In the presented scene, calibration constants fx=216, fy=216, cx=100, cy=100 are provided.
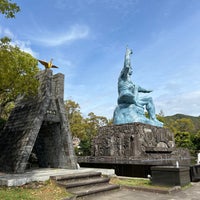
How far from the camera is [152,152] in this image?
44.8ft

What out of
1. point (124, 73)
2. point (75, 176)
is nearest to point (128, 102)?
point (124, 73)

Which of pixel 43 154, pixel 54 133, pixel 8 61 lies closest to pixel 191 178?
pixel 54 133

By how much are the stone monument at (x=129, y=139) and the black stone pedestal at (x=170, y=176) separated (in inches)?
105

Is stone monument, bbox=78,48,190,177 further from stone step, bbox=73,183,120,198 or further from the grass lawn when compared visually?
the grass lawn

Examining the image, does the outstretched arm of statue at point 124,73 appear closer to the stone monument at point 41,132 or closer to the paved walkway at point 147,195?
the stone monument at point 41,132

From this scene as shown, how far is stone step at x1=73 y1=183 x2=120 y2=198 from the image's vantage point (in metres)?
5.97

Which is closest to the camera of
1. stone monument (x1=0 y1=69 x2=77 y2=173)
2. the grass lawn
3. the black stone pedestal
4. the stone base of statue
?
the grass lawn

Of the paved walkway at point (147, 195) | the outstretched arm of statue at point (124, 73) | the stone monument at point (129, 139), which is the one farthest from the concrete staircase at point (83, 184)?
the outstretched arm of statue at point (124, 73)

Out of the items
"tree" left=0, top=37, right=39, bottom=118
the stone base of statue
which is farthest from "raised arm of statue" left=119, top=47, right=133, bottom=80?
"tree" left=0, top=37, right=39, bottom=118

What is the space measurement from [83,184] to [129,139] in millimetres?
7594

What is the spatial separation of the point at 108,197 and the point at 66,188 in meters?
1.22

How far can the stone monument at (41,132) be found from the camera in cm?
796

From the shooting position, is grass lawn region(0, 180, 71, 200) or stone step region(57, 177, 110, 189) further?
stone step region(57, 177, 110, 189)

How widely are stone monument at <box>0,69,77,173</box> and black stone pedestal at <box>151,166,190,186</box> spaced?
3684 millimetres
